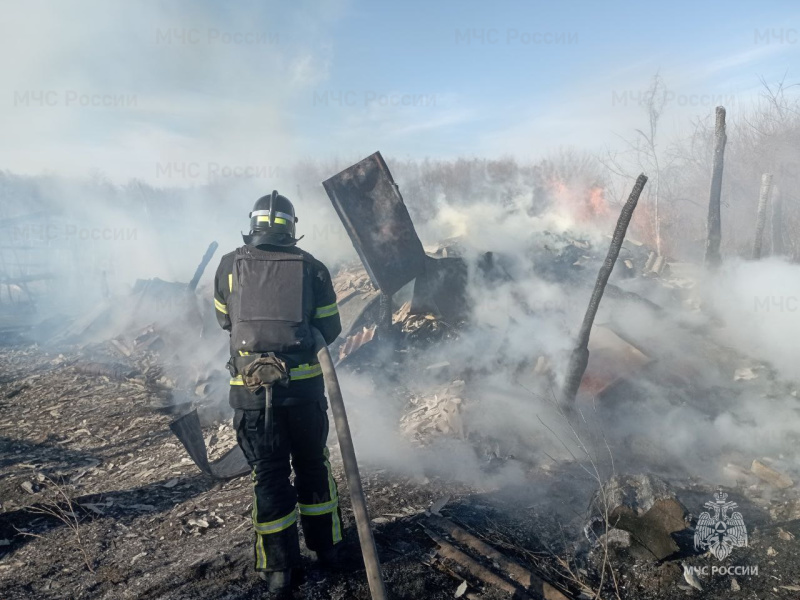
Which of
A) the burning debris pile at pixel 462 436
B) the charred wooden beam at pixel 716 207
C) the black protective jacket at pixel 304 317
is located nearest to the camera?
the black protective jacket at pixel 304 317

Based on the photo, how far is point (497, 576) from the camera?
281cm

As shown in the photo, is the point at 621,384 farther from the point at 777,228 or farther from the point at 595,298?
the point at 777,228

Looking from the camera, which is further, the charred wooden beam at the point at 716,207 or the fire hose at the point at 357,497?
the charred wooden beam at the point at 716,207

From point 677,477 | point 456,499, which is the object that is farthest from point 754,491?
point 456,499

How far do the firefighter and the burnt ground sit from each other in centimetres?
28

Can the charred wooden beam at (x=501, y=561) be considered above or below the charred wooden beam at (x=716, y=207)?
below

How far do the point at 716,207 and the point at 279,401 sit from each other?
9778 mm

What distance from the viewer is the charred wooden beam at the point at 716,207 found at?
9.05 metres

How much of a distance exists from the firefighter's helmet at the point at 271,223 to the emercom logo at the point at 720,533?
141 inches

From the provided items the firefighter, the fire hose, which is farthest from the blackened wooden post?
the fire hose

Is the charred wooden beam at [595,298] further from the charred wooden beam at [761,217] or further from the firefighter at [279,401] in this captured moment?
the charred wooden beam at [761,217]

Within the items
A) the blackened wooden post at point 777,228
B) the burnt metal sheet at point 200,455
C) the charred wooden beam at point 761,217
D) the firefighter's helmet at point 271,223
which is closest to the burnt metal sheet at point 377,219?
the burnt metal sheet at point 200,455

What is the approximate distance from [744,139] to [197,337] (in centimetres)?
2497

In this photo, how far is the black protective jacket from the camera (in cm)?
285
